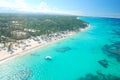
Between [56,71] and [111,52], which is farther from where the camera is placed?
[111,52]

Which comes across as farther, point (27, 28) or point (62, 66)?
point (27, 28)

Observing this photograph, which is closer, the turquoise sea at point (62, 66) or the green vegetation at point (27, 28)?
the turquoise sea at point (62, 66)

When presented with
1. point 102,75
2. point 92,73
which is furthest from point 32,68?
point 102,75

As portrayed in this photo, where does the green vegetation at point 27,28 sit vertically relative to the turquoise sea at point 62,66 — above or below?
above

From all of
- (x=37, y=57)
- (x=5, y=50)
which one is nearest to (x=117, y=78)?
(x=37, y=57)

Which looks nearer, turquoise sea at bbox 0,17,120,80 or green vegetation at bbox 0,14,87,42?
turquoise sea at bbox 0,17,120,80

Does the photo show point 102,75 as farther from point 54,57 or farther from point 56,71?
point 54,57

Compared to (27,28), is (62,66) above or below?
below

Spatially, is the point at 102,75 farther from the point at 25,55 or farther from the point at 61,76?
the point at 25,55

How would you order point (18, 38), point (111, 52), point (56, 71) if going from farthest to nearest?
point (18, 38) < point (111, 52) < point (56, 71)

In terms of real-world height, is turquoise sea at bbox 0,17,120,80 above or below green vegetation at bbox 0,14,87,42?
below

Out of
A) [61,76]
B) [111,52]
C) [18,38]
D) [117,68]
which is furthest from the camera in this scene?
[18,38]
